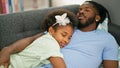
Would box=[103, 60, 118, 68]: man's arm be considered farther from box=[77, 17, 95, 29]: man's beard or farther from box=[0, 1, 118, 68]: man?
box=[77, 17, 95, 29]: man's beard

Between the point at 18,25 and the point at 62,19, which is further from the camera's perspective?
the point at 18,25

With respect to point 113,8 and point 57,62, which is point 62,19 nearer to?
point 57,62

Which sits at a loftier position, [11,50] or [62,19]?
[62,19]

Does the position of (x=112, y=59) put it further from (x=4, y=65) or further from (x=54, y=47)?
(x=4, y=65)

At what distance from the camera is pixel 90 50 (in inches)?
61.4

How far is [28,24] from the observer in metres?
1.73

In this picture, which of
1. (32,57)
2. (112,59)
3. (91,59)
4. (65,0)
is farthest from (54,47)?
(65,0)

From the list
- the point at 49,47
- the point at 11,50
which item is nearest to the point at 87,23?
the point at 49,47

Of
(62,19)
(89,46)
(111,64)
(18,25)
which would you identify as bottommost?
(111,64)

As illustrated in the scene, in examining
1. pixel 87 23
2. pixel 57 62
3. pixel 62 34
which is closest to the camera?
pixel 57 62

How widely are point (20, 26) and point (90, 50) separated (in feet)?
1.92

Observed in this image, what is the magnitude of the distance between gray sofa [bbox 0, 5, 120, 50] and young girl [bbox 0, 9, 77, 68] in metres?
0.24

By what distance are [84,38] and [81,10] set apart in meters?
0.22

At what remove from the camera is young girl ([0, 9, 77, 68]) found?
130cm
